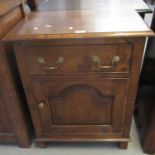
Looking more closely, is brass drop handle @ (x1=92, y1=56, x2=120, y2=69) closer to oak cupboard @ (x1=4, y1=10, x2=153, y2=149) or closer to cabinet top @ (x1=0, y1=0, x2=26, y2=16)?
oak cupboard @ (x1=4, y1=10, x2=153, y2=149)

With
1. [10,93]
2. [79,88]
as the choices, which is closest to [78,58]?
[79,88]

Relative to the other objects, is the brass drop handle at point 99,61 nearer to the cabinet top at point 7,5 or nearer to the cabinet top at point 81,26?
the cabinet top at point 81,26

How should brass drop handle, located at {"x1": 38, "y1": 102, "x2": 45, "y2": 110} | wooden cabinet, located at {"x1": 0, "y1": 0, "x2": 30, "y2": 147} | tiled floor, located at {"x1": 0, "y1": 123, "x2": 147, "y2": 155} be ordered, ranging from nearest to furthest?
wooden cabinet, located at {"x1": 0, "y1": 0, "x2": 30, "y2": 147} → brass drop handle, located at {"x1": 38, "y1": 102, "x2": 45, "y2": 110} → tiled floor, located at {"x1": 0, "y1": 123, "x2": 147, "y2": 155}

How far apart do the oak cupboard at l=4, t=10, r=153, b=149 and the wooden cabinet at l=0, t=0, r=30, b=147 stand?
0.21 ft

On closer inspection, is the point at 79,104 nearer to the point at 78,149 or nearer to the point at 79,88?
the point at 79,88

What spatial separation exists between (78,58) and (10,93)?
401mm

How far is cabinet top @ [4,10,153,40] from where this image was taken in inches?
29.3

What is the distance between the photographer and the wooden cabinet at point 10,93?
861 mm

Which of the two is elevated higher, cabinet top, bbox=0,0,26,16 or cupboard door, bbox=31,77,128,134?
cabinet top, bbox=0,0,26,16

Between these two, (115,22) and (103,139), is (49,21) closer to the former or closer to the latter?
(115,22)

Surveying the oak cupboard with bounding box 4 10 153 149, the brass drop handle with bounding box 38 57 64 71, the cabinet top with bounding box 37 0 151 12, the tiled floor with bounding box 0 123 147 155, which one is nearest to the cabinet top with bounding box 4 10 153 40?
the oak cupboard with bounding box 4 10 153 149

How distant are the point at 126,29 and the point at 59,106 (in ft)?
1.65

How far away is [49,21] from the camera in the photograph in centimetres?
92

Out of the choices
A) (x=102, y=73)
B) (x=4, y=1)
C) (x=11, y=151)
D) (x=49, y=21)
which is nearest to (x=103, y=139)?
(x=102, y=73)
